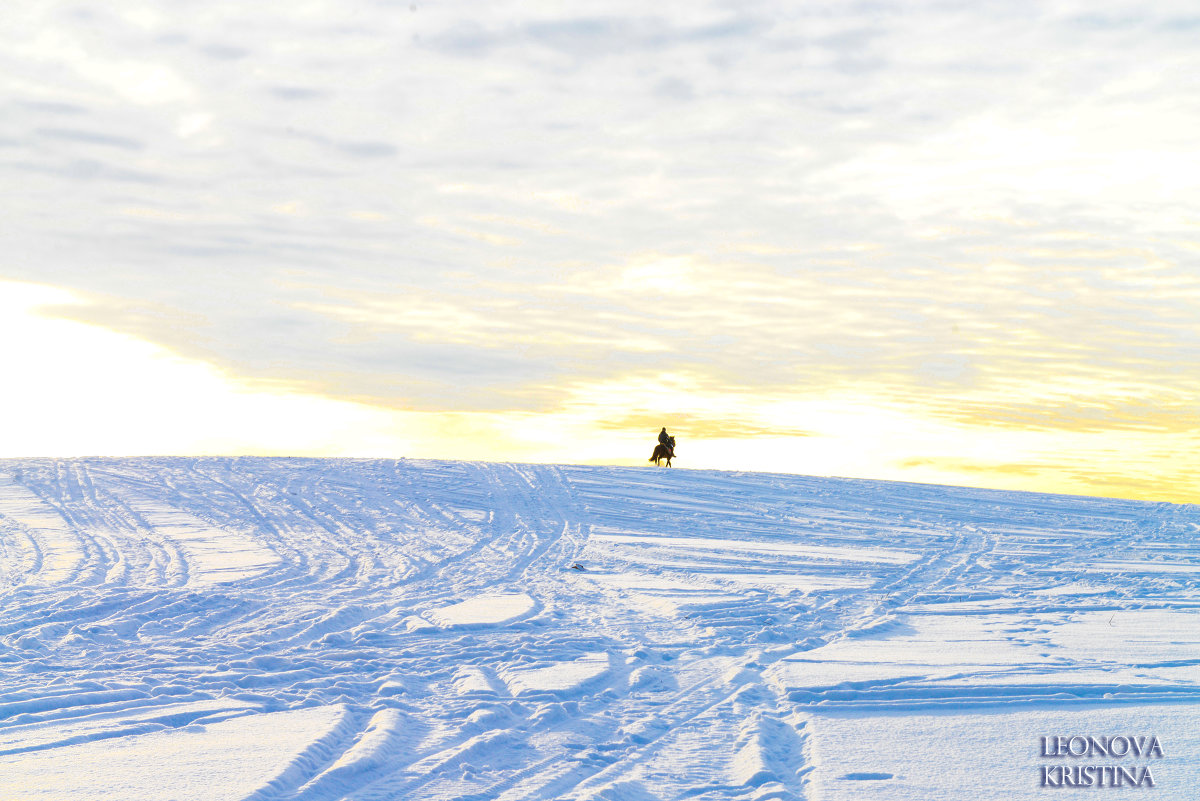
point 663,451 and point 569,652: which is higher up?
point 663,451

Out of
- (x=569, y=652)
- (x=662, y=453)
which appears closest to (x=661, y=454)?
(x=662, y=453)

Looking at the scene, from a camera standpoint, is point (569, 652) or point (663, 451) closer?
point (569, 652)

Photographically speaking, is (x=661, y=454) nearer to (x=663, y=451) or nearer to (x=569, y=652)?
(x=663, y=451)

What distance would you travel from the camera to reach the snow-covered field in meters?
5.08

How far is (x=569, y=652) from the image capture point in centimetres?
803

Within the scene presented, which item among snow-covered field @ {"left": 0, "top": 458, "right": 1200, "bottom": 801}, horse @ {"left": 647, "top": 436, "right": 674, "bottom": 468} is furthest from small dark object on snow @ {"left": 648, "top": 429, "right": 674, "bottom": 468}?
snow-covered field @ {"left": 0, "top": 458, "right": 1200, "bottom": 801}

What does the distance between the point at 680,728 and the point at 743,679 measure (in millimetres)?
1432

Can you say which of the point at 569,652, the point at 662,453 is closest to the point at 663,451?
the point at 662,453

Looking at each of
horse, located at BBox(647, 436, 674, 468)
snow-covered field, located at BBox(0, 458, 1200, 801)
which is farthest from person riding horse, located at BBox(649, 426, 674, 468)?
snow-covered field, located at BBox(0, 458, 1200, 801)

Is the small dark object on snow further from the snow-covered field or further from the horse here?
the snow-covered field

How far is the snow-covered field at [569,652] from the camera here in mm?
5082

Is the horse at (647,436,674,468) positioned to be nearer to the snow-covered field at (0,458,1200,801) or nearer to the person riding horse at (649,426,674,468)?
the person riding horse at (649,426,674,468)

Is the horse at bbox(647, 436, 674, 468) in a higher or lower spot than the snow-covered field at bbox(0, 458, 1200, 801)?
higher

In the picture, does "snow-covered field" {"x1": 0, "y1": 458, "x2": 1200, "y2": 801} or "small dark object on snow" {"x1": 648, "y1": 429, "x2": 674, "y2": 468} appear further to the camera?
"small dark object on snow" {"x1": 648, "y1": 429, "x2": 674, "y2": 468}
